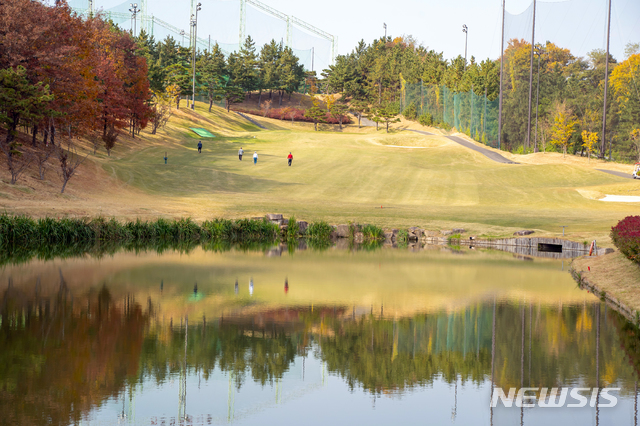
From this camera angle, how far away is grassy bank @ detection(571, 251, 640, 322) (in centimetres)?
1705

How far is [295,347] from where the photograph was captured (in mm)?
13055

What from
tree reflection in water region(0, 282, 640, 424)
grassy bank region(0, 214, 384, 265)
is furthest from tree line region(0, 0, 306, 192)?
tree reflection in water region(0, 282, 640, 424)

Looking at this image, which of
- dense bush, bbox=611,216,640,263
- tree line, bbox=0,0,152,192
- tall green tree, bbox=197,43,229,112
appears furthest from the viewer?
tall green tree, bbox=197,43,229,112

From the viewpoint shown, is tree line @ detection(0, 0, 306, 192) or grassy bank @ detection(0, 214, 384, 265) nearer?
grassy bank @ detection(0, 214, 384, 265)

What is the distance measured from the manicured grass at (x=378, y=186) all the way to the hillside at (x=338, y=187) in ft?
0.28

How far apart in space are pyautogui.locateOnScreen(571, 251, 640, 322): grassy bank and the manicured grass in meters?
8.33

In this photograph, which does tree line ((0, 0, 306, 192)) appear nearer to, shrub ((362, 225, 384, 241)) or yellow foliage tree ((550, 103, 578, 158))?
shrub ((362, 225, 384, 241))

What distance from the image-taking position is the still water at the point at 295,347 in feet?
31.1

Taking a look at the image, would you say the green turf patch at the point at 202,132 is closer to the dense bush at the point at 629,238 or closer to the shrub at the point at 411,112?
the shrub at the point at 411,112

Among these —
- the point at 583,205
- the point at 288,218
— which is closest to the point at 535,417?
the point at 288,218

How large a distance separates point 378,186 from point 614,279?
104ft

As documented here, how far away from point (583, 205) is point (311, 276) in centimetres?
2885

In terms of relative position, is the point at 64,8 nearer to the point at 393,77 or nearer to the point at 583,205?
the point at 583,205

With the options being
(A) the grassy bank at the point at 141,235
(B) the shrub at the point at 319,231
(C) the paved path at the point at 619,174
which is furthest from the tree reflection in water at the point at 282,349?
(C) the paved path at the point at 619,174
